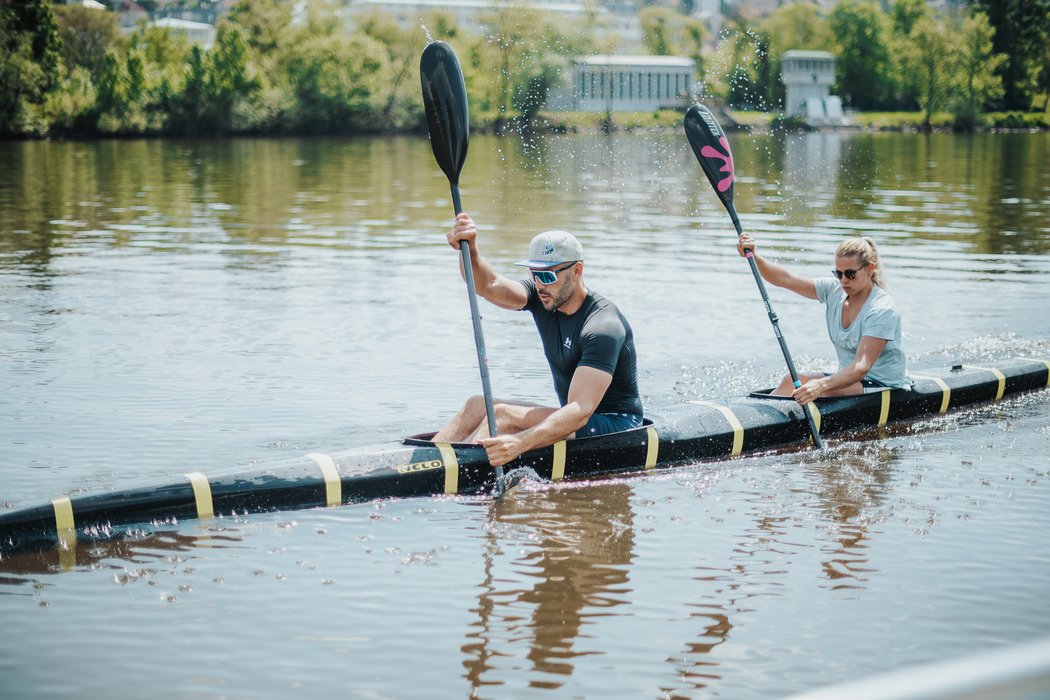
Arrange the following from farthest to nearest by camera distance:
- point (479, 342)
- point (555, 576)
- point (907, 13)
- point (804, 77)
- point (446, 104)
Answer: point (907, 13) → point (804, 77) → point (446, 104) → point (479, 342) → point (555, 576)

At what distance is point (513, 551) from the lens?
6.70 m

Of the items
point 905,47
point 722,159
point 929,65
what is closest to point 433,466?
point 722,159

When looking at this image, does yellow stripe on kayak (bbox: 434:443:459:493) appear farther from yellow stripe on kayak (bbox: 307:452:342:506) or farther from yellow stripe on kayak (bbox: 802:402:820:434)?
yellow stripe on kayak (bbox: 802:402:820:434)

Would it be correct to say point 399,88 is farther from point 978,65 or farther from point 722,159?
point 722,159

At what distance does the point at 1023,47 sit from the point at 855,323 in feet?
348

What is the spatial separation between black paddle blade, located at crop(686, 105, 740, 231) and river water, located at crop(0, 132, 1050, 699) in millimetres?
1772

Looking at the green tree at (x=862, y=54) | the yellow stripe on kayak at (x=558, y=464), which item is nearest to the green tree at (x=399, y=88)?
the green tree at (x=862, y=54)

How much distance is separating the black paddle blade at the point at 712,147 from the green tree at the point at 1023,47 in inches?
3983

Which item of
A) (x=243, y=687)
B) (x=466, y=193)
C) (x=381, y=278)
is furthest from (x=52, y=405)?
(x=466, y=193)

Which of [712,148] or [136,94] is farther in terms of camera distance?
[136,94]

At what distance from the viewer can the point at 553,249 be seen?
24.3 ft

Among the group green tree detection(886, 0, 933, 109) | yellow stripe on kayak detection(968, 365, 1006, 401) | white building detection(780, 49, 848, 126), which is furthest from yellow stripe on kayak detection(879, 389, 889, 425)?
white building detection(780, 49, 848, 126)

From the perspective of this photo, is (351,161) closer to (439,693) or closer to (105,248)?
(105,248)

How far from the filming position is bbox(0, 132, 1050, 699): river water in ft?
17.6
